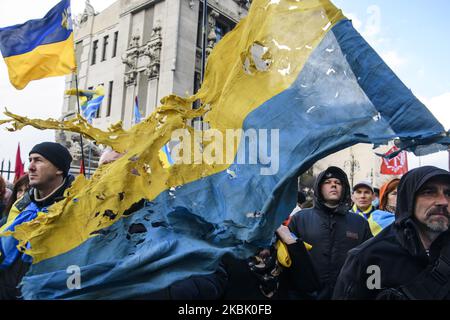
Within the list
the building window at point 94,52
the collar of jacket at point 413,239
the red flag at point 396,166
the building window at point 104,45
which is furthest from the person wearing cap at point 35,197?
the building window at point 94,52

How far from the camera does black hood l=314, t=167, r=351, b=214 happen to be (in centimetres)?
320

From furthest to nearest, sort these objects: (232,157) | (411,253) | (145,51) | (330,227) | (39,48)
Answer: (145,51)
(39,48)
(330,227)
(232,157)
(411,253)

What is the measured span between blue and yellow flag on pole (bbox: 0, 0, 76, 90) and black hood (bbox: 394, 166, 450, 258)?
4.56m

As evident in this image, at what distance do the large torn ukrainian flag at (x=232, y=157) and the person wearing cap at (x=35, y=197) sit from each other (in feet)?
2.10

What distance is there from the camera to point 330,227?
3082 mm

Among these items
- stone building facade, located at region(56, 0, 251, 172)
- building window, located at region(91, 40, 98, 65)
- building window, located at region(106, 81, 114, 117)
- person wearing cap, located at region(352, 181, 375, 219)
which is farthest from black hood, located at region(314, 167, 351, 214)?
building window, located at region(91, 40, 98, 65)

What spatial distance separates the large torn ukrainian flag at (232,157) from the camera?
195cm

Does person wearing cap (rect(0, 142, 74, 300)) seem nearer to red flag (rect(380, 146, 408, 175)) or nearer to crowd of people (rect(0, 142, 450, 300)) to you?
crowd of people (rect(0, 142, 450, 300))

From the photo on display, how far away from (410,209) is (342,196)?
3.95 feet

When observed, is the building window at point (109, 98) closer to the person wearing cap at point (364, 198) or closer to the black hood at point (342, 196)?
the person wearing cap at point (364, 198)

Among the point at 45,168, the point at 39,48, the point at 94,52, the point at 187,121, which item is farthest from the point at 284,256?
the point at 94,52

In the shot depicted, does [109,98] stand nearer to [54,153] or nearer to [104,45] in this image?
[104,45]

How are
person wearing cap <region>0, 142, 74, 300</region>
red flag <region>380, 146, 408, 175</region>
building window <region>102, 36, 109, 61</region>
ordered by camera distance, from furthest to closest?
1. building window <region>102, 36, 109, 61</region>
2. red flag <region>380, 146, 408, 175</region>
3. person wearing cap <region>0, 142, 74, 300</region>
